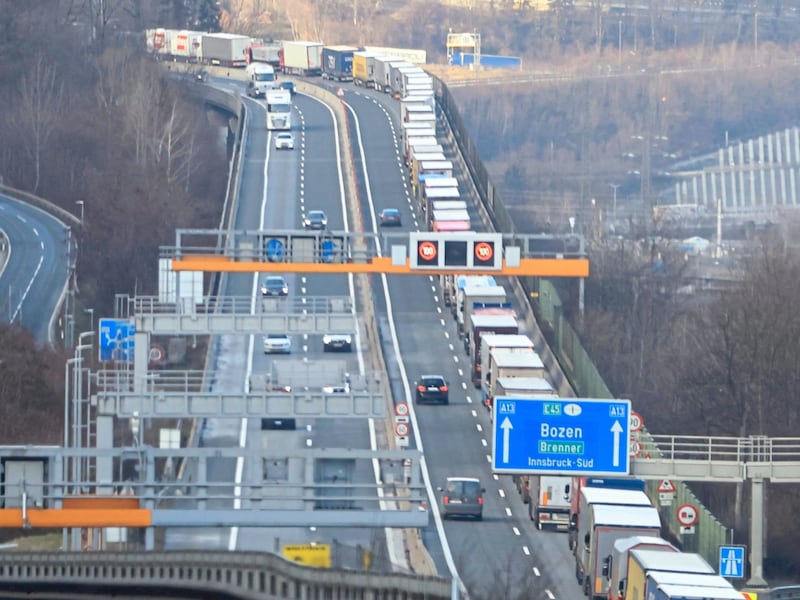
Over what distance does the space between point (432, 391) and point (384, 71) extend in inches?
1692

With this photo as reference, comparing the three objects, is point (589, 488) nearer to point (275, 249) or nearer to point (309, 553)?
point (275, 249)

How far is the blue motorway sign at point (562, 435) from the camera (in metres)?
25.8

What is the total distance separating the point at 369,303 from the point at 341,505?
82.4ft

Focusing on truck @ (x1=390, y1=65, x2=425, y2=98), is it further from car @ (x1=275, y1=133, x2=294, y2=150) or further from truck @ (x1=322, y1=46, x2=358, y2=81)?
car @ (x1=275, y1=133, x2=294, y2=150)

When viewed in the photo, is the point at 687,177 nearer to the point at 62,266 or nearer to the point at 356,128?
the point at 356,128

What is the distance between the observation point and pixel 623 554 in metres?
24.9

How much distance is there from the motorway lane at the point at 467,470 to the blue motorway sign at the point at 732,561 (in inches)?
97.7

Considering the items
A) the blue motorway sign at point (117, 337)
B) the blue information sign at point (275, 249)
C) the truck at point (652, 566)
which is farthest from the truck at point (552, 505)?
the truck at point (652, 566)

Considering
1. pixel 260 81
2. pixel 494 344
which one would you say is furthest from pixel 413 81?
pixel 494 344

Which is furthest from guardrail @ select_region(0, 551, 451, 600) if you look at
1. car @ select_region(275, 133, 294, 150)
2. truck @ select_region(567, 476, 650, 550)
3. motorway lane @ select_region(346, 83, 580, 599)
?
car @ select_region(275, 133, 294, 150)

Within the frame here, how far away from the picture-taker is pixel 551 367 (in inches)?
1661

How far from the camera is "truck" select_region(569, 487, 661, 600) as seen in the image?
26219 millimetres

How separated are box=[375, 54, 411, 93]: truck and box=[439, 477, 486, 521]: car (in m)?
49.7

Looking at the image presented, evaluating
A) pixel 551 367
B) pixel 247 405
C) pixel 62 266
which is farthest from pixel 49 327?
pixel 247 405
